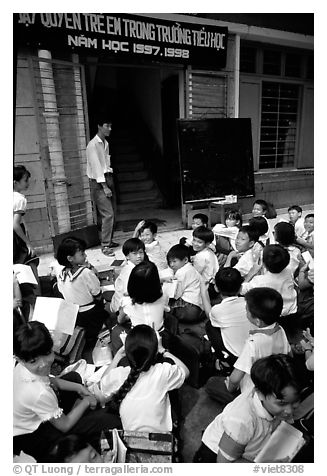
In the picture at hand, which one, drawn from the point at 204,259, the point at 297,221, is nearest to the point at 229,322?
the point at 204,259

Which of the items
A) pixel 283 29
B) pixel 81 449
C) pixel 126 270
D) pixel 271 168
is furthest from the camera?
pixel 271 168

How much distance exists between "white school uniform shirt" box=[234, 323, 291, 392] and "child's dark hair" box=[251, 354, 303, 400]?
0.36 m

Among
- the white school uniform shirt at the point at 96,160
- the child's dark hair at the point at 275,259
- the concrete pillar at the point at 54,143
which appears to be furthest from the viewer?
the white school uniform shirt at the point at 96,160

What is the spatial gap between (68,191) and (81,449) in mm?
3849

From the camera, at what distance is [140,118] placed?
8.28 metres

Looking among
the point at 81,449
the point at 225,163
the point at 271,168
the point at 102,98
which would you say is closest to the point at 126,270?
the point at 81,449

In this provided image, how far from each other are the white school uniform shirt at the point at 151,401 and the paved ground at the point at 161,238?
2.74 meters

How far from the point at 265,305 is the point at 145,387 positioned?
2.59 feet

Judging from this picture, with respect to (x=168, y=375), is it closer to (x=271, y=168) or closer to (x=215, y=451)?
(x=215, y=451)

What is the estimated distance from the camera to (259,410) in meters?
1.57

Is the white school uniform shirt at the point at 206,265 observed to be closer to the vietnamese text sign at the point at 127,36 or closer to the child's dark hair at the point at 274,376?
the child's dark hair at the point at 274,376

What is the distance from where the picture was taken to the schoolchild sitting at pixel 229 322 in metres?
2.34

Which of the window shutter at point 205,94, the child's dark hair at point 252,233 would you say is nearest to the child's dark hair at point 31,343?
the child's dark hair at point 252,233

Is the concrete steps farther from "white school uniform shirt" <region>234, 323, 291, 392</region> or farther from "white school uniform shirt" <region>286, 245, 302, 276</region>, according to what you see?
"white school uniform shirt" <region>234, 323, 291, 392</region>
